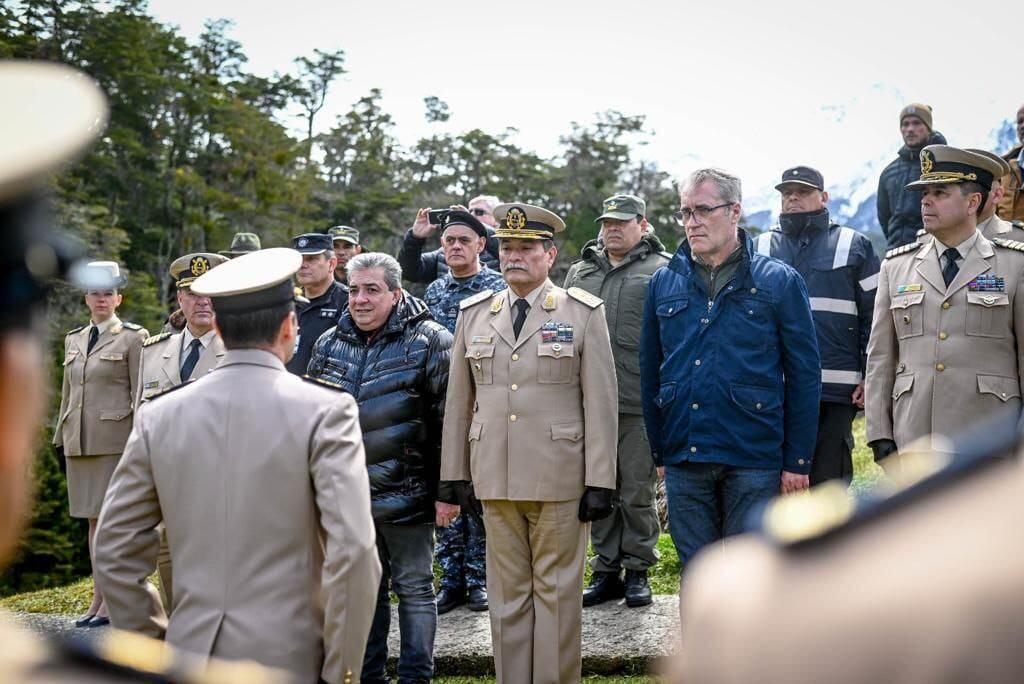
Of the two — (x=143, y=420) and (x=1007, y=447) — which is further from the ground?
(x=1007, y=447)

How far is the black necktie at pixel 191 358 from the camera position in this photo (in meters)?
6.86

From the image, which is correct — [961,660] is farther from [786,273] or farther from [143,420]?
[786,273]

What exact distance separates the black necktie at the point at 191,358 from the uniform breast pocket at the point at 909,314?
422cm

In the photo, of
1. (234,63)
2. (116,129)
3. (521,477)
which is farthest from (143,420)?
(234,63)

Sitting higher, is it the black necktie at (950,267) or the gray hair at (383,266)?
the black necktie at (950,267)

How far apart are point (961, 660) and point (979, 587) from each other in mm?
57

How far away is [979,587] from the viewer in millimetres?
812

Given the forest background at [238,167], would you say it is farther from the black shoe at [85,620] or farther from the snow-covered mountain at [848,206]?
the black shoe at [85,620]

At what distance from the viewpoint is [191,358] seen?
6.94 m

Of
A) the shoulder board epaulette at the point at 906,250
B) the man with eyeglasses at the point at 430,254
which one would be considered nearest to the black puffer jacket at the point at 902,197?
the man with eyeglasses at the point at 430,254

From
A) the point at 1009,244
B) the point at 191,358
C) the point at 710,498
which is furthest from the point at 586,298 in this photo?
the point at 191,358

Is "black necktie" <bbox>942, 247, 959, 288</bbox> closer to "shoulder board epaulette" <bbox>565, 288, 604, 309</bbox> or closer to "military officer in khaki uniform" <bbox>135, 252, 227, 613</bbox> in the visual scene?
"shoulder board epaulette" <bbox>565, 288, 604, 309</bbox>

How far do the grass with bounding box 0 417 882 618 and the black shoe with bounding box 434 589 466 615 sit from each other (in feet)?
3.47

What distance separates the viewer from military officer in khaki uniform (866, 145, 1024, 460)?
16.1 ft
